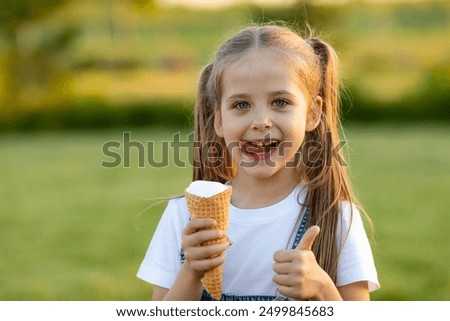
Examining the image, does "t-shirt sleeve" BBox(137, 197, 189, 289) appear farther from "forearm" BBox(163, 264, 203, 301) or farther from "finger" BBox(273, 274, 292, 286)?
"finger" BBox(273, 274, 292, 286)

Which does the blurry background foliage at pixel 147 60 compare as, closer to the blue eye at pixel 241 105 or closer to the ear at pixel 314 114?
the ear at pixel 314 114

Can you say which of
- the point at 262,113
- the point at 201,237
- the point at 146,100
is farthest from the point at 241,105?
the point at 146,100

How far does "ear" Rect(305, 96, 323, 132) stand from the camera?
7.95ft

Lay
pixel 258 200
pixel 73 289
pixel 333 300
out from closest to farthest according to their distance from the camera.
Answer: pixel 333 300
pixel 258 200
pixel 73 289

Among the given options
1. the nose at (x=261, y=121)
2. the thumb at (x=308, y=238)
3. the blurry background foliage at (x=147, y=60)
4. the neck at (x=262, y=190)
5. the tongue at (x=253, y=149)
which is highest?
the blurry background foliage at (x=147, y=60)

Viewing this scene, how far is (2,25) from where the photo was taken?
20625 mm

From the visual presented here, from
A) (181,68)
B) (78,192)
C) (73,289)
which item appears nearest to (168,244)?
A: (73,289)

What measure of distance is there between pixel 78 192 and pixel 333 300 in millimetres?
9729

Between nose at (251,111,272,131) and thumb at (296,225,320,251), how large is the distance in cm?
33

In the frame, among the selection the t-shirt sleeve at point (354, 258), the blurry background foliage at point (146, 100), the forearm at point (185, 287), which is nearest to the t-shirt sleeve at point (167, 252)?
the forearm at point (185, 287)

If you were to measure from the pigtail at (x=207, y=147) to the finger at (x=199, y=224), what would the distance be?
449 mm

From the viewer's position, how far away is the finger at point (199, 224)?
2.09m

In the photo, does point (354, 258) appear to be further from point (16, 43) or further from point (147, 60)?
point (16, 43)
